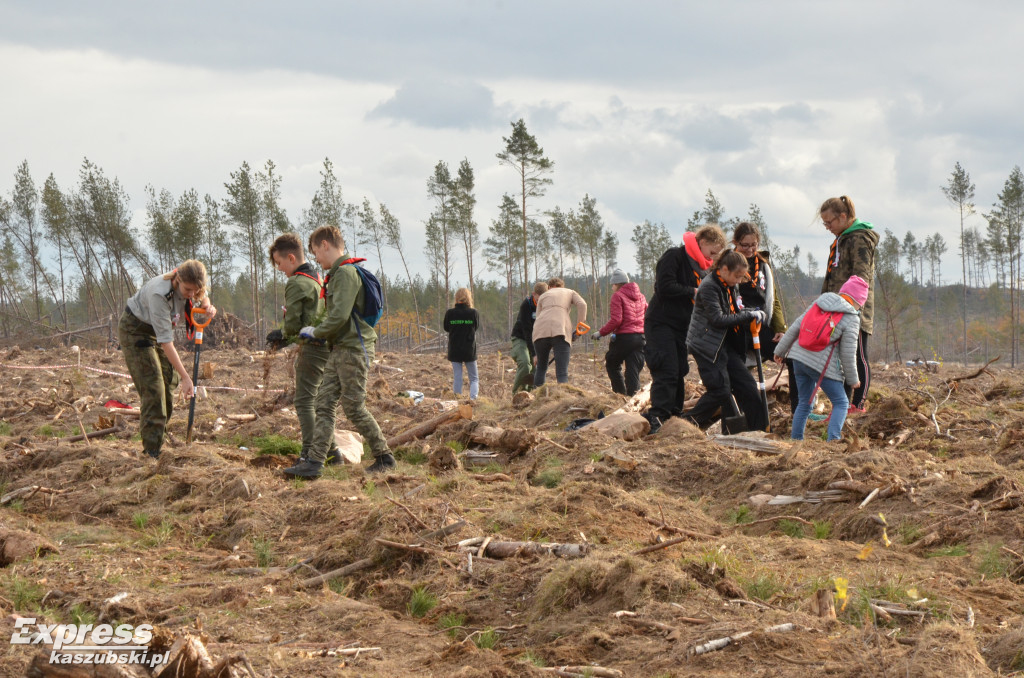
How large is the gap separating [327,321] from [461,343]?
234 inches

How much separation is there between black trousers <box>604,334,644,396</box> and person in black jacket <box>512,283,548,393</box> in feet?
5.00

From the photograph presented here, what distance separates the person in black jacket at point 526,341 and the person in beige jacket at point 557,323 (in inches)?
11.8

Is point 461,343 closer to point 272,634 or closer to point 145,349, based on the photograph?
point 145,349

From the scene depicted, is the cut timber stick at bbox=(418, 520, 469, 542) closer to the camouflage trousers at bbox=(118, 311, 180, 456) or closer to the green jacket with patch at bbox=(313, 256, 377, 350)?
the green jacket with patch at bbox=(313, 256, 377, 350)

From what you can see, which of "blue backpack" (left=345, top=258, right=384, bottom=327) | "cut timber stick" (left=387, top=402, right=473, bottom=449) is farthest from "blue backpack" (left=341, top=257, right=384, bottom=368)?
"cut timber stick" (left=387, top=402, right=473, bottom=449)

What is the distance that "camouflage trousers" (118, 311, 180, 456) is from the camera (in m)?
7.28

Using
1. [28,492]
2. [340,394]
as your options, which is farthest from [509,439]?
[28,492]

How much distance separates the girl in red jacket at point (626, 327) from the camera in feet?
34.1

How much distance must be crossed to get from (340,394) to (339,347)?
414 millimetres

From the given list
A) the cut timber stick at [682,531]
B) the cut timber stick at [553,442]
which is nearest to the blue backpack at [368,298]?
the cut timber stick at [553,442]

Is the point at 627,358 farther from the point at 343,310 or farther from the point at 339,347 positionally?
the point at 343,310

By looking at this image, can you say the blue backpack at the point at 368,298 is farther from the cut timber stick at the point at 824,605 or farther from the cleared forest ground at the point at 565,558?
the cut timber stick at the point at 824,605

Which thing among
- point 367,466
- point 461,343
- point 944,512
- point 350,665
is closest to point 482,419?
point 367,466

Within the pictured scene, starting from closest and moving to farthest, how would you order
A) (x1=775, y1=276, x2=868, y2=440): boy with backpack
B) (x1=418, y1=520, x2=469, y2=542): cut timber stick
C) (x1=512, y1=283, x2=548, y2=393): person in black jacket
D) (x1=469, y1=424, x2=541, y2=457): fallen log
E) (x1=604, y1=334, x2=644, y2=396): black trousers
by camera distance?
1. (x1=418, y1=520, x2=469, y2=542): cut timber stick
2. (x1=775, y1=276, x2=868, y2=440): boy with backpack
3. (x1=469, y1=424, x2=541, y2=457): fallen log
4. (x1=604, y1=334, x2=644, y2=396): black trousers
5. (x1=512, y1=283, x2=548, y2=393): person in black jacket
